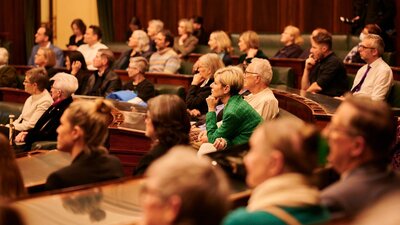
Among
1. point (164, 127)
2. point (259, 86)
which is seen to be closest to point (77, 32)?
point (259, 86)

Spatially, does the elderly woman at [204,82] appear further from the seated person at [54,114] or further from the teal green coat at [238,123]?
the teal green coat at [238,123]

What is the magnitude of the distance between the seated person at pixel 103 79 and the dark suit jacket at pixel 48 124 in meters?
1.94

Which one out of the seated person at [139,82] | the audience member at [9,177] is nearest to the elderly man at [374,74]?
the seated person at [139,82]

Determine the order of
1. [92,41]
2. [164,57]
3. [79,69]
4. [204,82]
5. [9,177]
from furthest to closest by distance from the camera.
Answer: [92,41] < [164,57] < [79,69] < [204,82] < [9,177]

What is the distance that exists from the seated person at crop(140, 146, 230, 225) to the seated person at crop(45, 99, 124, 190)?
142 cm

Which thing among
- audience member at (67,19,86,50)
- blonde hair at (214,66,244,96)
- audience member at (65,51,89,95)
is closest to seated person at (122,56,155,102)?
audience member at (65,51,89,95)

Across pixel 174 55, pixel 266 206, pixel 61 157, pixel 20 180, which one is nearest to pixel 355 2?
pixel 174 55

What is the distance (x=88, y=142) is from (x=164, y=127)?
41 centimetres

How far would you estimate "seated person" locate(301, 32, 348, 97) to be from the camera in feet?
23.7

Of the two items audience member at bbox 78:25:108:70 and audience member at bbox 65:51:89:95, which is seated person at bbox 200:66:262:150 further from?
audience member at bbox 78:25:108:70

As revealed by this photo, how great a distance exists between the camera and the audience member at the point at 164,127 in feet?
11.9

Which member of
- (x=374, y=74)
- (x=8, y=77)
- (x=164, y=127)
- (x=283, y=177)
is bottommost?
(x=8, y=77)

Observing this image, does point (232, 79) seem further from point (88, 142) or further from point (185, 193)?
point (185, 193)

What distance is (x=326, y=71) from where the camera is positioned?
286 inches
